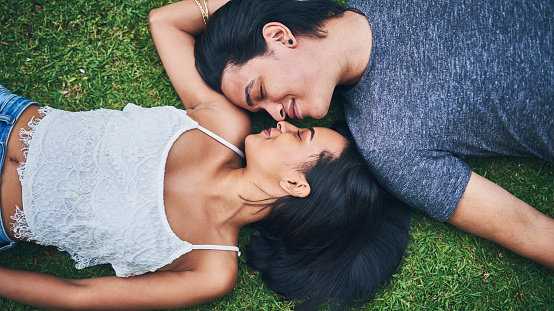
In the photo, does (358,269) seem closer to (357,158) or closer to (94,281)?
(357,158)

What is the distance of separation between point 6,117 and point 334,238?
2537 millimetres

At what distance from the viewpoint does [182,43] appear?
288 centimetres

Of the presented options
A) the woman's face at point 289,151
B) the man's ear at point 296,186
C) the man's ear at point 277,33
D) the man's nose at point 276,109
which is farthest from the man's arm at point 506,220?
the man's ear at point 277,33

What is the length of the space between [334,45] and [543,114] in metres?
1.52

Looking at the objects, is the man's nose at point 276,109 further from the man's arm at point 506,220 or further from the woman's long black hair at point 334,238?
the man's arm at point 506,220

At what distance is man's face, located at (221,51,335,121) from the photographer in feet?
8.01

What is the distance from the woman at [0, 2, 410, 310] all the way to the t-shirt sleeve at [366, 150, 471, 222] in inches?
9.6

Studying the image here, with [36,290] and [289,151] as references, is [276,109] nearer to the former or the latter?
[289,151]

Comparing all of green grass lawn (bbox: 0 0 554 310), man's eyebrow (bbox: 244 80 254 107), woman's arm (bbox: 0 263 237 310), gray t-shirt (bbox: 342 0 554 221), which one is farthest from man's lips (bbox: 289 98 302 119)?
woman's arm (bbox: 0 263 237 310)

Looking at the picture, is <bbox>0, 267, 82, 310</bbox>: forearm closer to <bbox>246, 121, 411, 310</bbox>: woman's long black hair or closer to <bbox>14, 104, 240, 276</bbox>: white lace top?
<bbox>14, 104, 240, 276</bbox>: white lace top

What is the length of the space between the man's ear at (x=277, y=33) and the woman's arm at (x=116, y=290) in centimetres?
170

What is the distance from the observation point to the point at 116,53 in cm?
324

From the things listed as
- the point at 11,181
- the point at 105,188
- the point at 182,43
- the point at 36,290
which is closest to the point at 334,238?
the point at 105,188

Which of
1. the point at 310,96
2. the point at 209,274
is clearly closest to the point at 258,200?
the point at 209,274
